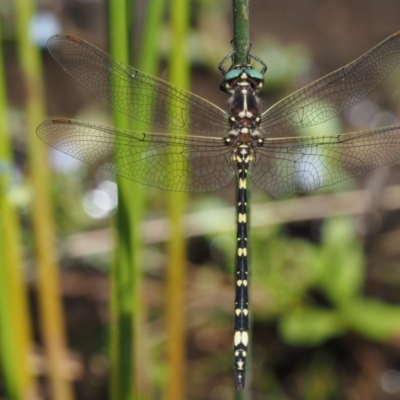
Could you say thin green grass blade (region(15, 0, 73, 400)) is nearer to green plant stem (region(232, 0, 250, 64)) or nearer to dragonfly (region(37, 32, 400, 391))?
dragonfly (region(37, 32, 400, 391))

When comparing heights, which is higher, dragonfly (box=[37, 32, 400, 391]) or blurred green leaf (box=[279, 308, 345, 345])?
dragonfly (box=[37, 32, 400, 391])

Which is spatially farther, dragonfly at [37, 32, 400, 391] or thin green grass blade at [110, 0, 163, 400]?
dragonfly at [37, 32, 400, 391]

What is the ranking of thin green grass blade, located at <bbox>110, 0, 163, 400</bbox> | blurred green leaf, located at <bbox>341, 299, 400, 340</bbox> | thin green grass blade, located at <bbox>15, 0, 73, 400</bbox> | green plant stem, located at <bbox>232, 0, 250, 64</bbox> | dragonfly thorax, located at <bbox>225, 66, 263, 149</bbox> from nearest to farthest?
green plant stem, located at <bbox>232, 0, 250, 64</bbox>, thin green grass blade, located at <bbox>110, 0, 163, 400</bbox>, dragonfly thorax, located at <bbox>225, 66, 263, 149</bbox>, thin green grass blade, located at <bbox>15, 0, 73, 400</bbox>, blurred green leaf, located at <bbox>341, 299, 400, 340</bbox>

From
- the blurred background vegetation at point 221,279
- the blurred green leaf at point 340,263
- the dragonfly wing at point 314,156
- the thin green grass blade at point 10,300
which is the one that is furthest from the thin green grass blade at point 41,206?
the blurred green leaf at point 340,263

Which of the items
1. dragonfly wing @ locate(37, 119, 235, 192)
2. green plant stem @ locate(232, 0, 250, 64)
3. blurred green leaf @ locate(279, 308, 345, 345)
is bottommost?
blurred green leaf @ locate(279, 308, 345, 345)

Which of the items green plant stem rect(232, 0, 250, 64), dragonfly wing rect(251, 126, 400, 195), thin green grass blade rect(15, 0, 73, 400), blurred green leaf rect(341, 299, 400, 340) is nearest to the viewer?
green plant stem rect(232, 0, 250, 64)

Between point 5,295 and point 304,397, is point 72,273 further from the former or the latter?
point 5,295

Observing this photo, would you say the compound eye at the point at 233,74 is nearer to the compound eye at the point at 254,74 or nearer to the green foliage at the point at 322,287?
the compound eye at the point at 254,74

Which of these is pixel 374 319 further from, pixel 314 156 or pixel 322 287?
pixel 314 156

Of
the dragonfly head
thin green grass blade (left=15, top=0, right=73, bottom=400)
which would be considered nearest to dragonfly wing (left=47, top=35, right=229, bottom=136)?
the dragonfly head
